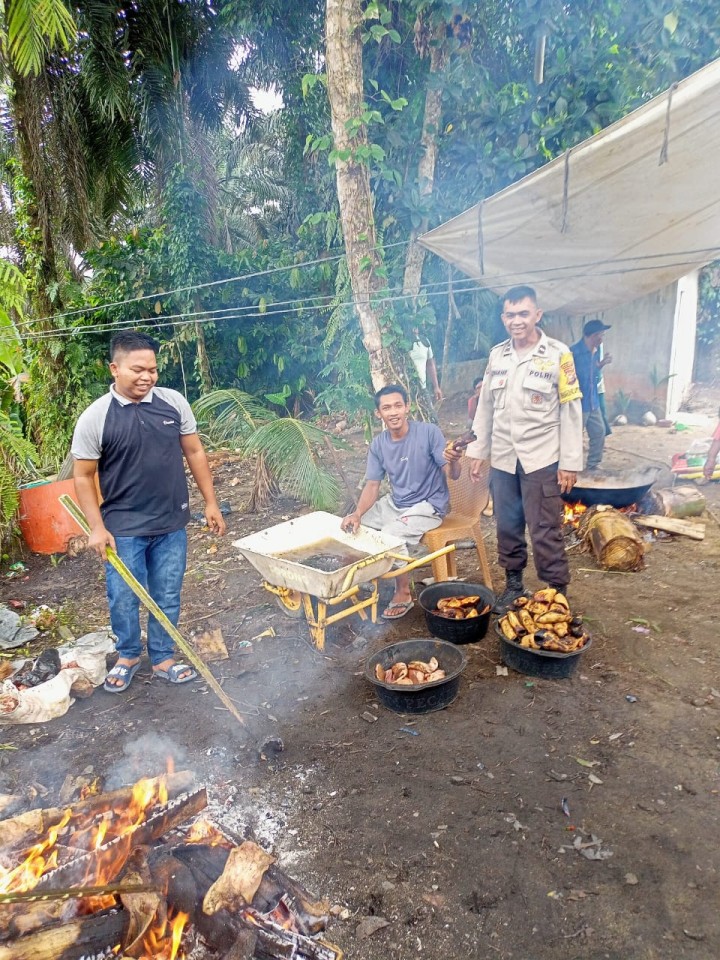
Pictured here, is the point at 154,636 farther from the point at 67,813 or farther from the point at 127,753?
the point at 67,813

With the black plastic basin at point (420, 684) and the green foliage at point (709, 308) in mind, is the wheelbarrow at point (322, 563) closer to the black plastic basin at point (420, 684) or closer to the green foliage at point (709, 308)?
the black plastic basin at point (420, 684)

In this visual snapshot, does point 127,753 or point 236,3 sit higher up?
point 236,3

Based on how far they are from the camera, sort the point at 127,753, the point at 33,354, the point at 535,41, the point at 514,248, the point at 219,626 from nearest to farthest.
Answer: the point at 127,753 → the point at 219,626 → the point at 514,248 → the point at 535,41 → the point at 33,354

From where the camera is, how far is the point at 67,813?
2.73 metres

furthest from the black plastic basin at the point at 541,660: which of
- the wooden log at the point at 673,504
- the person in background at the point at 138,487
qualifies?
the wooden log at the point at 673,504

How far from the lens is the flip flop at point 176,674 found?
4184 millimetres

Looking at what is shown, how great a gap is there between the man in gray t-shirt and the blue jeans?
1398mm

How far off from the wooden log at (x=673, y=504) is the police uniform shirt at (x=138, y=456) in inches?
199

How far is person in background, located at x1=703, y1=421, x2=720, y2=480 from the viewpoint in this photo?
23.5 ft

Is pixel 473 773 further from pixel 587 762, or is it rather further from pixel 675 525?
pixel 675 525

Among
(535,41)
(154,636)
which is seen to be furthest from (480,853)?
(535,41)

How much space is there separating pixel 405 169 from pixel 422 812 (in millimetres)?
7024

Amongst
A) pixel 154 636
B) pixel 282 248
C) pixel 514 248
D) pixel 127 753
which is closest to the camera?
pixel 127 753

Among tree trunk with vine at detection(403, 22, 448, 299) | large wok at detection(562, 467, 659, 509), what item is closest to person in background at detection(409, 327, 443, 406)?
tree trunk with vine at detection(403, 22, 448, 299)
